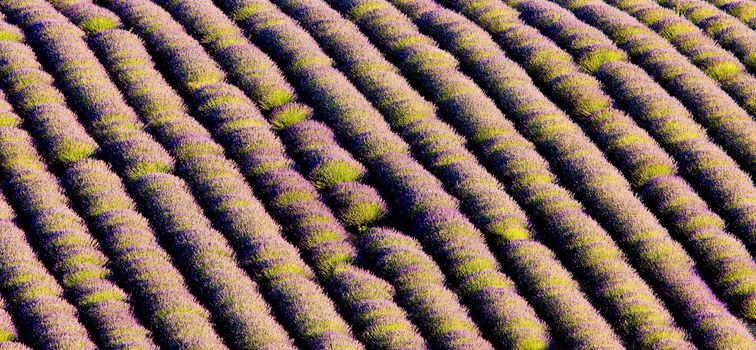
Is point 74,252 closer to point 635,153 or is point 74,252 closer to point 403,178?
point 403,178

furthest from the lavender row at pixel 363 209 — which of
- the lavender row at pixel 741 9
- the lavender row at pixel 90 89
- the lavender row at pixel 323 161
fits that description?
the lavender row at pixel 741 9

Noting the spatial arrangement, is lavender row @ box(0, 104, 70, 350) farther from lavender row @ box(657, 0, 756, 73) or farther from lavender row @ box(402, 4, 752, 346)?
lavender row @ box(657, 0, 756, 73)

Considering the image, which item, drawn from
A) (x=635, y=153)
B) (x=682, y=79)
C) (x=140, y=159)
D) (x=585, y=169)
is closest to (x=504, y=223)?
(x=585, y=169)

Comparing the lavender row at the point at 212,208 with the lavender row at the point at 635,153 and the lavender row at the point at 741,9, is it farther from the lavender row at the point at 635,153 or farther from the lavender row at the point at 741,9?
the lavender row at the point at 741,9

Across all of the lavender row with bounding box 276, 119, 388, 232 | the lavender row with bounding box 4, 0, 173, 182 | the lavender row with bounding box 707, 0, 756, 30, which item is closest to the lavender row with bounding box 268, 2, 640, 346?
Result: the lavender row with bounding box 276, 119, 388, 232

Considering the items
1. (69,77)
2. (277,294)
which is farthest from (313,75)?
(277,294)

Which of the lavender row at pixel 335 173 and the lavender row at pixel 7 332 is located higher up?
the lavender row at pixel 335 173
